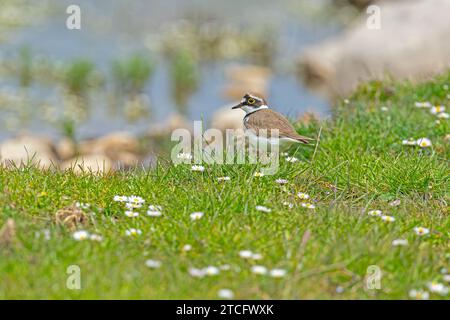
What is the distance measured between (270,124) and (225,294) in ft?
10.1

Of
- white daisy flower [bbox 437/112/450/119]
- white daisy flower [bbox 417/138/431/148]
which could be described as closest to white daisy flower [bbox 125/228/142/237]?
white daisy flower [bbox 417/138/431/148]

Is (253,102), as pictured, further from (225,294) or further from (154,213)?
(225,294)

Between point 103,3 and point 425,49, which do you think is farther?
point 103,3

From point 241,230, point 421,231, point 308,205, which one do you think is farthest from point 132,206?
point 421,231

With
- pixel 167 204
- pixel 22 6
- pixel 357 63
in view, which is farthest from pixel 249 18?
pixel 167 204

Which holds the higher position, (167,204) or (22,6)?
(22,6)

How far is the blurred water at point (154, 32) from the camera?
17.8 metres

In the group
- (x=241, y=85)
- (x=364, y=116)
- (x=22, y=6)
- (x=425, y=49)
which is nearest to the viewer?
(x=364, y=116)

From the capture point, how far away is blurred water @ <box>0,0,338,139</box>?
1777 centimetres

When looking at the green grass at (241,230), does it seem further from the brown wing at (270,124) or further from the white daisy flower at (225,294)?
the brown wing at (270,124)

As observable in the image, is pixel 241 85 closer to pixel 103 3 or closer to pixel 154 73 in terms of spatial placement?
pixel 154 73

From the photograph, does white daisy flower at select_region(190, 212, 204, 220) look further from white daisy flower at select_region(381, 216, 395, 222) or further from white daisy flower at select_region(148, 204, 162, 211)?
white daisy flower at select_region(381, 216, 395, 222)

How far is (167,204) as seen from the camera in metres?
6.06

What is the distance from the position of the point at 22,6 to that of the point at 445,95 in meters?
18.1
